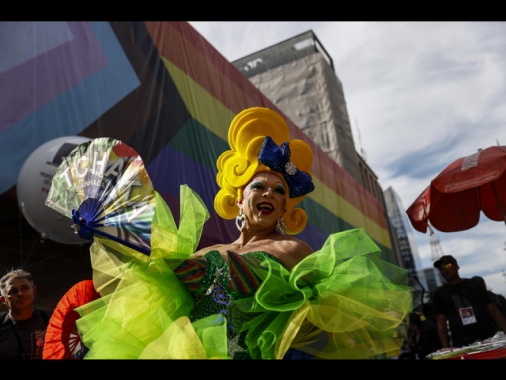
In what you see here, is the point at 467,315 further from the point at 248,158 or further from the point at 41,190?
the point at 41,190

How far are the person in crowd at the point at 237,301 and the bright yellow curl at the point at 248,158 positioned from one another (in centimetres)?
39

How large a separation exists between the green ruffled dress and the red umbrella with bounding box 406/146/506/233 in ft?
7.04

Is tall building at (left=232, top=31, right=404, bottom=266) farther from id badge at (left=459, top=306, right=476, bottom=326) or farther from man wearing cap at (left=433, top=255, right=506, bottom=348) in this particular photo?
id badge at (left=459, top=306, right=476, bottom=326)

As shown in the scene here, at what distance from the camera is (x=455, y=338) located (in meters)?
3.02

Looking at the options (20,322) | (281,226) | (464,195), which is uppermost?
(464,195)

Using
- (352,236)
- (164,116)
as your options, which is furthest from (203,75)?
(352,236)

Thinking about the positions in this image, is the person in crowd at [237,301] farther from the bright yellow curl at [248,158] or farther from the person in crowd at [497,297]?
the person in crowd at [497,297]

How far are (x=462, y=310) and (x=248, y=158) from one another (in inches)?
82.1

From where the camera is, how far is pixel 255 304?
1.31 m

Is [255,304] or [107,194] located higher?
[107,194]

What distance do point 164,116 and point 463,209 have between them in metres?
3.45

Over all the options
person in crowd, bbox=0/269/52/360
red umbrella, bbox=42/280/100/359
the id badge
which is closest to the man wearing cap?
the id badge

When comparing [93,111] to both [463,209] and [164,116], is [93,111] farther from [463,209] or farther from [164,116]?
[463,209]

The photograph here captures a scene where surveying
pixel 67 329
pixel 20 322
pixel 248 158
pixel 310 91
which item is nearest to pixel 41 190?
pixel 20 322
